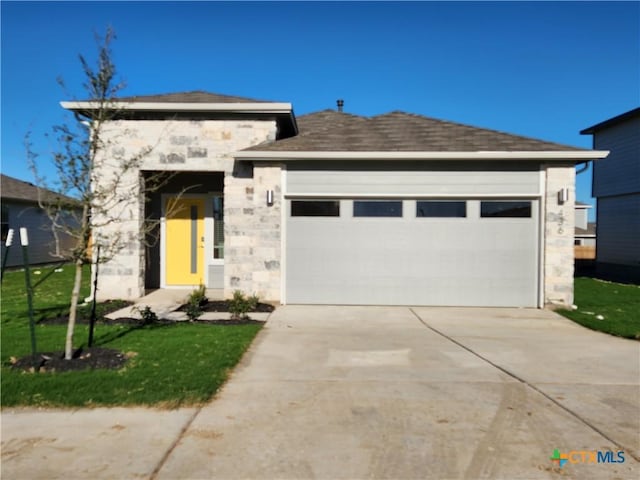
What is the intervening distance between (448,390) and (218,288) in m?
7.71

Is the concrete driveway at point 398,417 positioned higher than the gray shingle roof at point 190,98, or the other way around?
the gray shingle roof at point 190,98

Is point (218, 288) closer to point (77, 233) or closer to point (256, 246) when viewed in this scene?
point (256, 246)

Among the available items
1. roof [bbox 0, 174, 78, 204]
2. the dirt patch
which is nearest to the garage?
the dirt patch

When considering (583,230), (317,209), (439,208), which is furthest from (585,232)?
(317,209)

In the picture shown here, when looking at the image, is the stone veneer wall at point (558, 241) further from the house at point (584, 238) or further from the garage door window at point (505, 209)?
the house at point (584, 238)

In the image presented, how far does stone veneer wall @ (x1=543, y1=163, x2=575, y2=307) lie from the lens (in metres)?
9.44

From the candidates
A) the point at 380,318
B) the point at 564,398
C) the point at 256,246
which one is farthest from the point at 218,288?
the point at 564,398

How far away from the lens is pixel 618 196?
18062 mm

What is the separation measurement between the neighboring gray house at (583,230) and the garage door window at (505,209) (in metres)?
28.1

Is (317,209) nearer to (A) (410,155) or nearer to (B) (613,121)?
(A) (410,155)

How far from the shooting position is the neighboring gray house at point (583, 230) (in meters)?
34.5

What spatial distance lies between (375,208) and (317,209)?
126 centimetres

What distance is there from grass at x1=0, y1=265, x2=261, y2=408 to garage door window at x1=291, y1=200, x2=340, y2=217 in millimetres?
3201

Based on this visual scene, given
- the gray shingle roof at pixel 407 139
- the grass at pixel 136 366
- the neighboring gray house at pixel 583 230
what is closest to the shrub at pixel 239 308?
the grass at pixel 136 366
